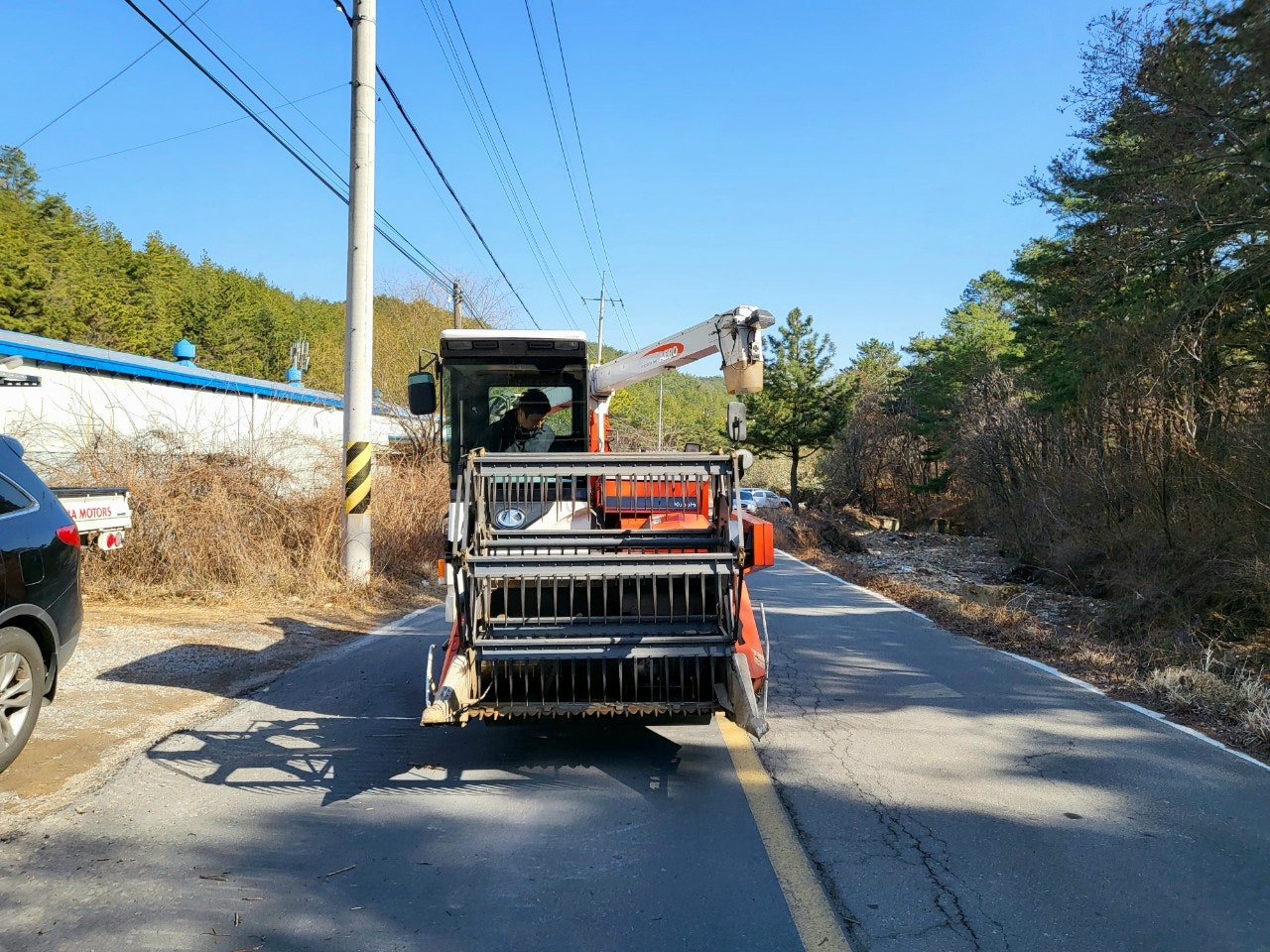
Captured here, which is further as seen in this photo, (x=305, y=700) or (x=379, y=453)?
(x=379, y=453)

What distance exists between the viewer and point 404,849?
395 cm

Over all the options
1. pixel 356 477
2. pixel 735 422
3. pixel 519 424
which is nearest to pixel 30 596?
pixel 519 424

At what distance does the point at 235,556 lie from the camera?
11375 mm

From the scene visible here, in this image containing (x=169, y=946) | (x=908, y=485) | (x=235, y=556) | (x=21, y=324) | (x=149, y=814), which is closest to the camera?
(x=169, y=946)

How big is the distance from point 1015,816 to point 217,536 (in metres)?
10.3

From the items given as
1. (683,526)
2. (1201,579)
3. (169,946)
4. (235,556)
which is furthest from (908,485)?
(169,946)

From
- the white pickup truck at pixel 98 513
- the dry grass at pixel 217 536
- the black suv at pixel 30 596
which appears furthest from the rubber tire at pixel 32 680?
the dry grass at pixel 217 536

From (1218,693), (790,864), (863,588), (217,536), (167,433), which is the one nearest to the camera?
(790,864)

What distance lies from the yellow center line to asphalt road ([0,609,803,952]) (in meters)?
0.06

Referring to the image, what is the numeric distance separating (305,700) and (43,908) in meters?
3.31

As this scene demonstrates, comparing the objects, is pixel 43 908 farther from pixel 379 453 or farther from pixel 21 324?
pixel 21 324

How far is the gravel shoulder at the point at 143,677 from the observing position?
4812 mm

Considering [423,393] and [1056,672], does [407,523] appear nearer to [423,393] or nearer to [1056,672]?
[423,393]

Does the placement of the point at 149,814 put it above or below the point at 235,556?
below
